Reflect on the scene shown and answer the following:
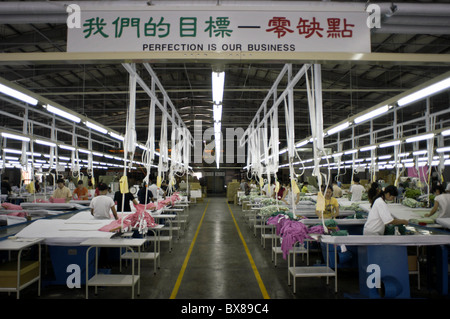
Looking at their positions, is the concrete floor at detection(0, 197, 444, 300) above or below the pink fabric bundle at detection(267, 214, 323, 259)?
below

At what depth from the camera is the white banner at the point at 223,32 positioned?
3354 mm

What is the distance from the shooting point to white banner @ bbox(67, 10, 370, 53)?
3.35 m

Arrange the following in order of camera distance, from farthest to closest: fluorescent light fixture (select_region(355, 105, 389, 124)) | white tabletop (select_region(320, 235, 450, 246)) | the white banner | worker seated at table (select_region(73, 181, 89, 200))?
1. worker seated at table (select_region(73, 181, 89, 200))
2. fluorescent light fixture (select_region(355, 105, 389, 124))
3. white tabletop (select_region(320, 235, 450, 246))
4. the white banner

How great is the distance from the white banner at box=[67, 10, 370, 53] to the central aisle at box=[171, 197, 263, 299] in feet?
11.9

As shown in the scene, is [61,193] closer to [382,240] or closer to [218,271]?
[218,271]

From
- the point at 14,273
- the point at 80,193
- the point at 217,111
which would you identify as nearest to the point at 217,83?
the point at 217,111

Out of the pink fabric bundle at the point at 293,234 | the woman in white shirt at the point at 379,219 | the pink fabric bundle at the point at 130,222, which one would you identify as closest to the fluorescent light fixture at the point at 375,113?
the woman in white shirt at the point at 379,219

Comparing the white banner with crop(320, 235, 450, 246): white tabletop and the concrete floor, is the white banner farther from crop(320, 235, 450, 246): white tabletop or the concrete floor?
the concrete floor

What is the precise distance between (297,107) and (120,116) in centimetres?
1095

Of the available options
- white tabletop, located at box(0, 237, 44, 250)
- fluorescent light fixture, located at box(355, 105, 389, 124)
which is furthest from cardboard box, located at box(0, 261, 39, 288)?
fluorescent light fixture, located at box(355, 105, 389, 124)

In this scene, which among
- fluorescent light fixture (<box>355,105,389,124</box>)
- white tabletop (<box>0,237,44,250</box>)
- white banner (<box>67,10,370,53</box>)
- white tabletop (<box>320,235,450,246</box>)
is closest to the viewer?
white banner (<box>67,10,370,53</box>)

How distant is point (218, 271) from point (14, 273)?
3.34 m

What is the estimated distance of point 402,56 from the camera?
3.51 meters
